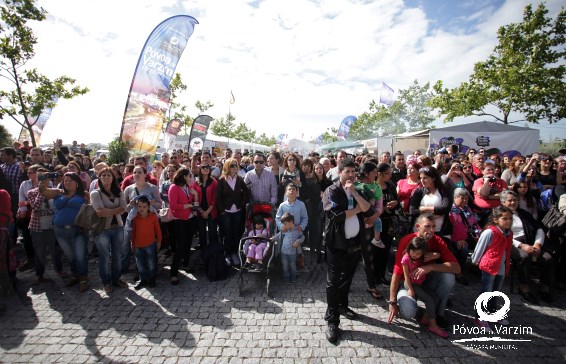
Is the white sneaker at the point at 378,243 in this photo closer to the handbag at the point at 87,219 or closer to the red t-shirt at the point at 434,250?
the red t-shirt at the point at 434,250

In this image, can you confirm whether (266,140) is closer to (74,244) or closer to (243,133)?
(243,133)

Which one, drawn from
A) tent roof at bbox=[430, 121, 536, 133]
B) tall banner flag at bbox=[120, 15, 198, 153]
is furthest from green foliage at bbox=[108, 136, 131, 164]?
tent roof at bbox=[430, 121, 536, 133]

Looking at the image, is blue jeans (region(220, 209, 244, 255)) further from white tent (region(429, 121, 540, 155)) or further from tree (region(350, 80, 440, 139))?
tree (region(350, 80, 440, 139))

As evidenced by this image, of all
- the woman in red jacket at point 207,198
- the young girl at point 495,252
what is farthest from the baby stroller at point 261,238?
the young girl at point 495,252

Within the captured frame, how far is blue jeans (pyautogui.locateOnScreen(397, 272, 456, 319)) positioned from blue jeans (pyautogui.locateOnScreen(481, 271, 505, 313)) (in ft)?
1.71

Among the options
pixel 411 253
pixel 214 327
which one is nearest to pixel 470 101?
pixel 411 253

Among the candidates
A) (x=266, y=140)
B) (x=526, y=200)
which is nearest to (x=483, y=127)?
(x=526, y=200)

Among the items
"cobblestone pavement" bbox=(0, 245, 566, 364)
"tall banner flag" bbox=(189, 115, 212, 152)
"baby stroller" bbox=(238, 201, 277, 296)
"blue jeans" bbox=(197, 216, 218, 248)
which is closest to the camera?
"cobblestone pavement" bbox=(0, 245, 566, 364)

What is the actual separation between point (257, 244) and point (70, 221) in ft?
9.45

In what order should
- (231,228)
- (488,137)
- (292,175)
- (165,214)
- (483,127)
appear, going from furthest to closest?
(483,127) < (488,137) < (292,175) < (231,228) < (165,214)

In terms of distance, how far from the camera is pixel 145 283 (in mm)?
4379

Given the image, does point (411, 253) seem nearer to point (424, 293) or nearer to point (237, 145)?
point (424, 293)

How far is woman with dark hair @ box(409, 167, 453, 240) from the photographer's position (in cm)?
381

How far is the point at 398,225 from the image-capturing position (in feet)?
13.3
